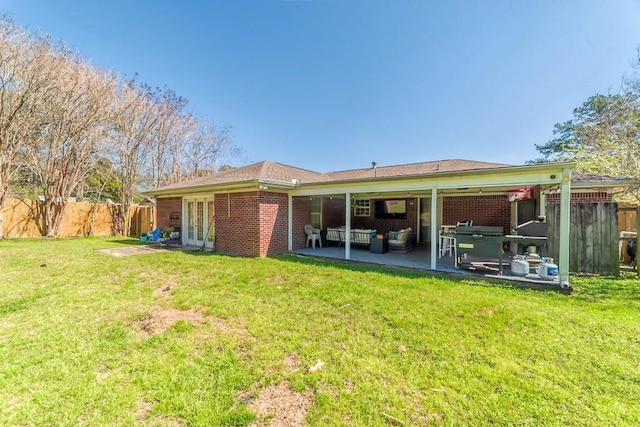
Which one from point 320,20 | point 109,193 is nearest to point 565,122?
point 320,20

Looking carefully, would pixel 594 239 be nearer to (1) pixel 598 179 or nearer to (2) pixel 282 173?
(1) pixel 598 179

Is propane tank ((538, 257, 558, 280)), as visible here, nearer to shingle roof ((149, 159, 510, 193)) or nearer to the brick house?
the brick house

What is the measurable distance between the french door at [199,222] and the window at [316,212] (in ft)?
13.5

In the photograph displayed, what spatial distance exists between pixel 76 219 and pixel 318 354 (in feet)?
62.3

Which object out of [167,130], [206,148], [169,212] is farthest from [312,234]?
[206,148]

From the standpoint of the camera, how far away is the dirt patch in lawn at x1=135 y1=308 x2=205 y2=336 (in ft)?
12.2

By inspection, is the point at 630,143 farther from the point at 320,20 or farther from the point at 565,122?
the point at 565,122

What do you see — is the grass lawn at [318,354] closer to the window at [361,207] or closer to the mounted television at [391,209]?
the mounted television at [391,209]

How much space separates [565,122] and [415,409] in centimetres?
2826

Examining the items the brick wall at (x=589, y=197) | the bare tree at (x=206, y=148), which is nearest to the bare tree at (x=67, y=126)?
the bare tree at (x=206, y=148)

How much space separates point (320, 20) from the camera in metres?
9.96

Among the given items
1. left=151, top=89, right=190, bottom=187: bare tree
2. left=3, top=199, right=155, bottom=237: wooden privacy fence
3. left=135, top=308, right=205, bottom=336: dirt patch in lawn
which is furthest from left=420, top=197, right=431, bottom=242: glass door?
left=151, top=89, right=190, bottom=187: bare tree

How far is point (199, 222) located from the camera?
1144 cm

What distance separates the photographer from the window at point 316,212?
36.0 ft
